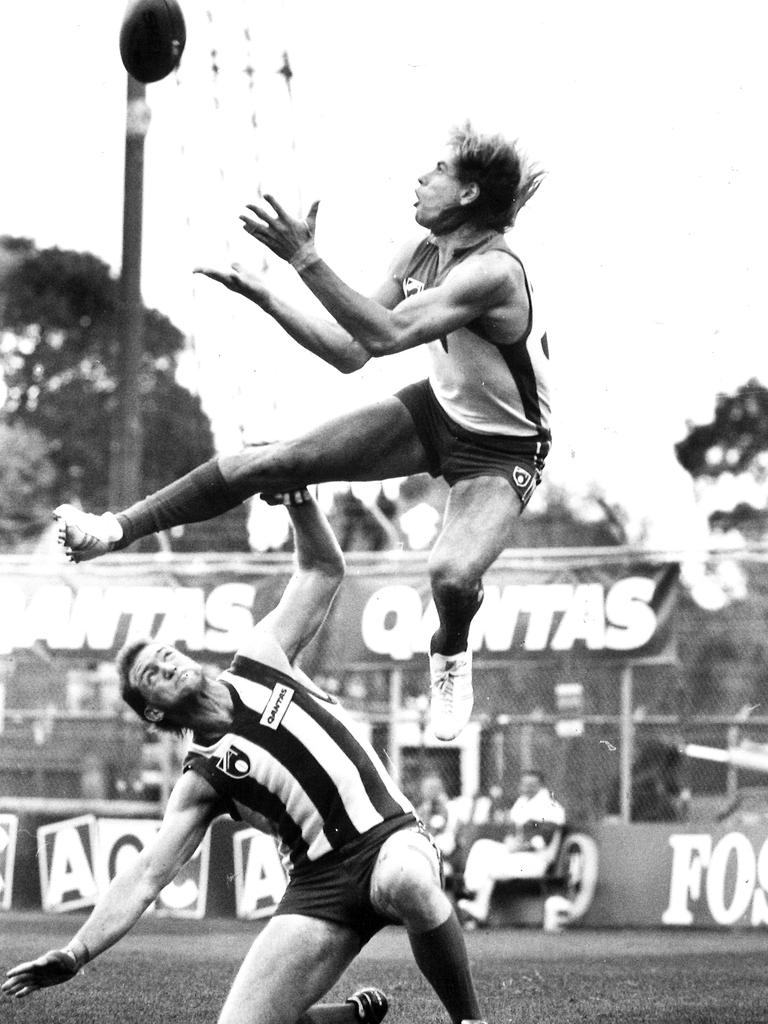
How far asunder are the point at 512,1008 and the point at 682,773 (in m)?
3.95

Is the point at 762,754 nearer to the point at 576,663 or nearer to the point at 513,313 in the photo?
the point at 576,663

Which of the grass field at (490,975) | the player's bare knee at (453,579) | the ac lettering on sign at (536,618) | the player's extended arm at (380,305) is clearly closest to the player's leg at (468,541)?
the player's bare knee at (453,579)

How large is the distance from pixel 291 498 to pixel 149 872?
1250 mm

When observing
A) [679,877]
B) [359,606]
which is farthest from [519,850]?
[359,606]

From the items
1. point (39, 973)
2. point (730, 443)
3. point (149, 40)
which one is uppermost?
point (730, 443)

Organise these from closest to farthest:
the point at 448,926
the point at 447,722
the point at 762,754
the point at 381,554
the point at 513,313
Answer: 1. the point at 448,926
2. the point at 513,313
3. the point at 447,722
4. the point at 762,754
5. the point at 381,554

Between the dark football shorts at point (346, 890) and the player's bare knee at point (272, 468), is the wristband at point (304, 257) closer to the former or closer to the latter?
the player's bare knee at point (272, 468)

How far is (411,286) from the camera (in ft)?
17.4

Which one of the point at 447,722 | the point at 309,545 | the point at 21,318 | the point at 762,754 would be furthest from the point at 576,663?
the point at 21,318

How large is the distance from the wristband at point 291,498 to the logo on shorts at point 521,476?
67 cm

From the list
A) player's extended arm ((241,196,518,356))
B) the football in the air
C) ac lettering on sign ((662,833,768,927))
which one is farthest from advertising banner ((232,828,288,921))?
player's extended arm ((241,196,518,356))

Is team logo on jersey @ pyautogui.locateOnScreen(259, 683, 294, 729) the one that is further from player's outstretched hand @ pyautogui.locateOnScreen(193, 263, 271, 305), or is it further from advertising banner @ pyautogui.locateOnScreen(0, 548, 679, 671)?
advertising banner @ pyautogui.locateOnScreen(0, 548, 679, 671)

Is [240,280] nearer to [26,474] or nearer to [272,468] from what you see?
[272,468]

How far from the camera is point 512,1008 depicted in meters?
6.67
